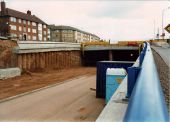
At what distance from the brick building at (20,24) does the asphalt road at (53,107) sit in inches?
2248

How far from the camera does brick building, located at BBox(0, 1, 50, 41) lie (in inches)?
3455

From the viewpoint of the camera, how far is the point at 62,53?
147ft

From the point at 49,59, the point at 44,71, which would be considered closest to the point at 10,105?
the point at 44,71

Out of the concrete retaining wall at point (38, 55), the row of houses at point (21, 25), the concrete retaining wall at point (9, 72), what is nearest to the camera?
the concrete retaining wall at point (9, 72)

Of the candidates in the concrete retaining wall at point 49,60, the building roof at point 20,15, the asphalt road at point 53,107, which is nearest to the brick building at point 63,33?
the building roof at point 20,15

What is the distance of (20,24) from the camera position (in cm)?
9444

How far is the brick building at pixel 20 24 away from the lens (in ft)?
288

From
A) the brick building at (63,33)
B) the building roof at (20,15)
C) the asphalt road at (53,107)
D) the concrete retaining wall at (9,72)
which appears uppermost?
the building roof at (20,15)

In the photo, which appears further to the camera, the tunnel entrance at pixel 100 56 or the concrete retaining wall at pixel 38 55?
the tunnel entrance at pixel 100 56

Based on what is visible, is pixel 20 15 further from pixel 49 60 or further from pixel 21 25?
pixel 49 60

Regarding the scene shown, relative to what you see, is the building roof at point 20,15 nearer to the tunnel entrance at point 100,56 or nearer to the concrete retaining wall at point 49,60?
the tunnel entrance at point 100,56

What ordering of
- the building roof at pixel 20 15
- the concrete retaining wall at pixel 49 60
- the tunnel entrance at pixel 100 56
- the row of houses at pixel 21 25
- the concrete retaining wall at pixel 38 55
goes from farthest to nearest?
the building roof at pixel 20 15 < the row of houses at pixel 21 25 < the tunnel entrance at pixel 100 56 < the concrete retaining wall at pixel 49 60 < the concrete retaining wall at pixel 38 55

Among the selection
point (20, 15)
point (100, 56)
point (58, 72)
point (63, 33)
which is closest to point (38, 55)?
point (58, 72)

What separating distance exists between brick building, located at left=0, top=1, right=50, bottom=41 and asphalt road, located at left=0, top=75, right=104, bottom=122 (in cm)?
5709
